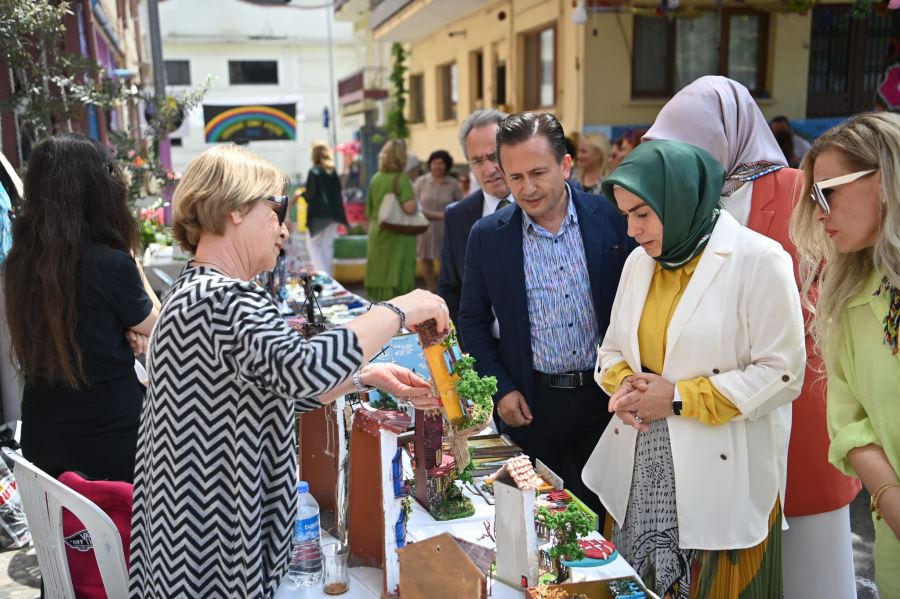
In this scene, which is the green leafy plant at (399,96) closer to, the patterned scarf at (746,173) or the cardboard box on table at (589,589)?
the patterned scarf at (746,173)

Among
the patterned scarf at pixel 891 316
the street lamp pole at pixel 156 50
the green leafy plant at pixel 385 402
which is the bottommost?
the green leafy plant at pixel 385 402

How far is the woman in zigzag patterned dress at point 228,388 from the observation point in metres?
1.58

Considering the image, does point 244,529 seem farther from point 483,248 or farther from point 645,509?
point 483,248

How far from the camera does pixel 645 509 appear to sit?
2248 millimetres

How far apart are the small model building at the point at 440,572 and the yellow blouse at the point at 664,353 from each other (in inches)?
29.6

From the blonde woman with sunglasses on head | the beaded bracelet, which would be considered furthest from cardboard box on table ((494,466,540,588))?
the blonde woman with sunglasses on head

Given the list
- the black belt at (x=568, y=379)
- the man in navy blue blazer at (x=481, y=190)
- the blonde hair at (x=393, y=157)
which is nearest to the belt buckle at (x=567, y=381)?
the black belt at (x=568, y=379)

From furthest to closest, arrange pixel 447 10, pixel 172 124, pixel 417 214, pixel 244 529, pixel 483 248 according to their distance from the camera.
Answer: pixel 447 10 → pixel 417 214 → pixel 172 124 → pixel 483 248 → pixel 244 529

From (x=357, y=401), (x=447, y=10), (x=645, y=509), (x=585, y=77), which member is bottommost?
(x=645, y=509)

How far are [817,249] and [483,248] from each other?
3.98 feet

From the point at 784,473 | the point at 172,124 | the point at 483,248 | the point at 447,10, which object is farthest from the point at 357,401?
the point at 447,10

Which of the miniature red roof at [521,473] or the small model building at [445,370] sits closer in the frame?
the miniature red roof at [521,473]

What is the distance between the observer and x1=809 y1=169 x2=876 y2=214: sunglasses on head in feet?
5.90

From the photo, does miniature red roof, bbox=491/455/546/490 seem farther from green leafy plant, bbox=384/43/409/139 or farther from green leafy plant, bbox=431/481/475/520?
green leafy plant, bbox=384/43/409/139
